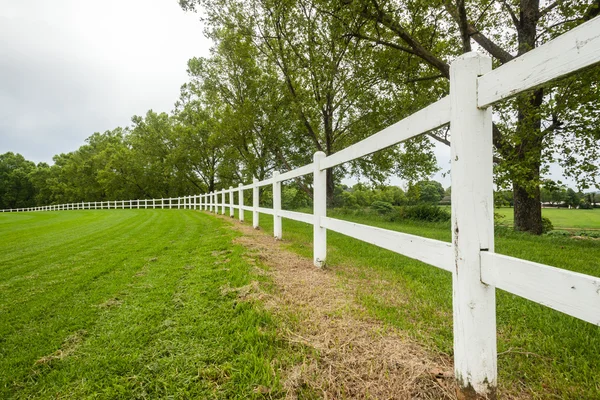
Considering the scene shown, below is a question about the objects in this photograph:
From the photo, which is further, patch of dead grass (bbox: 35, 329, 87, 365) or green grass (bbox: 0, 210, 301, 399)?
patch of dead grass (bbox: 35, 329, 87, 365)

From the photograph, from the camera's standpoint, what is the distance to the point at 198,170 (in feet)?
112

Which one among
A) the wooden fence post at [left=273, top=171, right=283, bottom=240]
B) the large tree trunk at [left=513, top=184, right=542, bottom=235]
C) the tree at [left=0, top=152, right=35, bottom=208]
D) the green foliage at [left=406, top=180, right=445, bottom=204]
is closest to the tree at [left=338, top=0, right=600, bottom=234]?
the large tree trunk at [left=513, top=184, right=542, bottom=235]

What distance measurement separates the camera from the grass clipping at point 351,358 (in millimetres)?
1306

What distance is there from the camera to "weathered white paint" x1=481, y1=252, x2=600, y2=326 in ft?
2.59

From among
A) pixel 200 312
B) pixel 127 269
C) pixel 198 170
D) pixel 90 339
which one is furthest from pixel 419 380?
pixel 198 170

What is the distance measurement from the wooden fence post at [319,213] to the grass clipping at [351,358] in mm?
1029

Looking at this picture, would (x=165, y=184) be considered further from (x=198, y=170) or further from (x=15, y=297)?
(x=15, y=297)

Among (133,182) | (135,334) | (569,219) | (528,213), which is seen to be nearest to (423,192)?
(528,213)

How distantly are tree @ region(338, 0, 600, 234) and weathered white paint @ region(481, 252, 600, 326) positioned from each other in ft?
11.4

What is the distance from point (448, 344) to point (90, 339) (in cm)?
229

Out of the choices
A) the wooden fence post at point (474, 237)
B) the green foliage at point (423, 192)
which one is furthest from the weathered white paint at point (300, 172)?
the green foliage at point (423, 192)

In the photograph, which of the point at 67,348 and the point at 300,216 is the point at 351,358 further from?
the point at 300,216

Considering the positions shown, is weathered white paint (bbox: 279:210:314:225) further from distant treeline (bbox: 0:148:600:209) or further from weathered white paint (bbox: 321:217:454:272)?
distant treeline (bbox: 0:148:600:209)

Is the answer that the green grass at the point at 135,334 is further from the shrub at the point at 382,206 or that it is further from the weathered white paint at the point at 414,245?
the shrub at the point at 382,206
